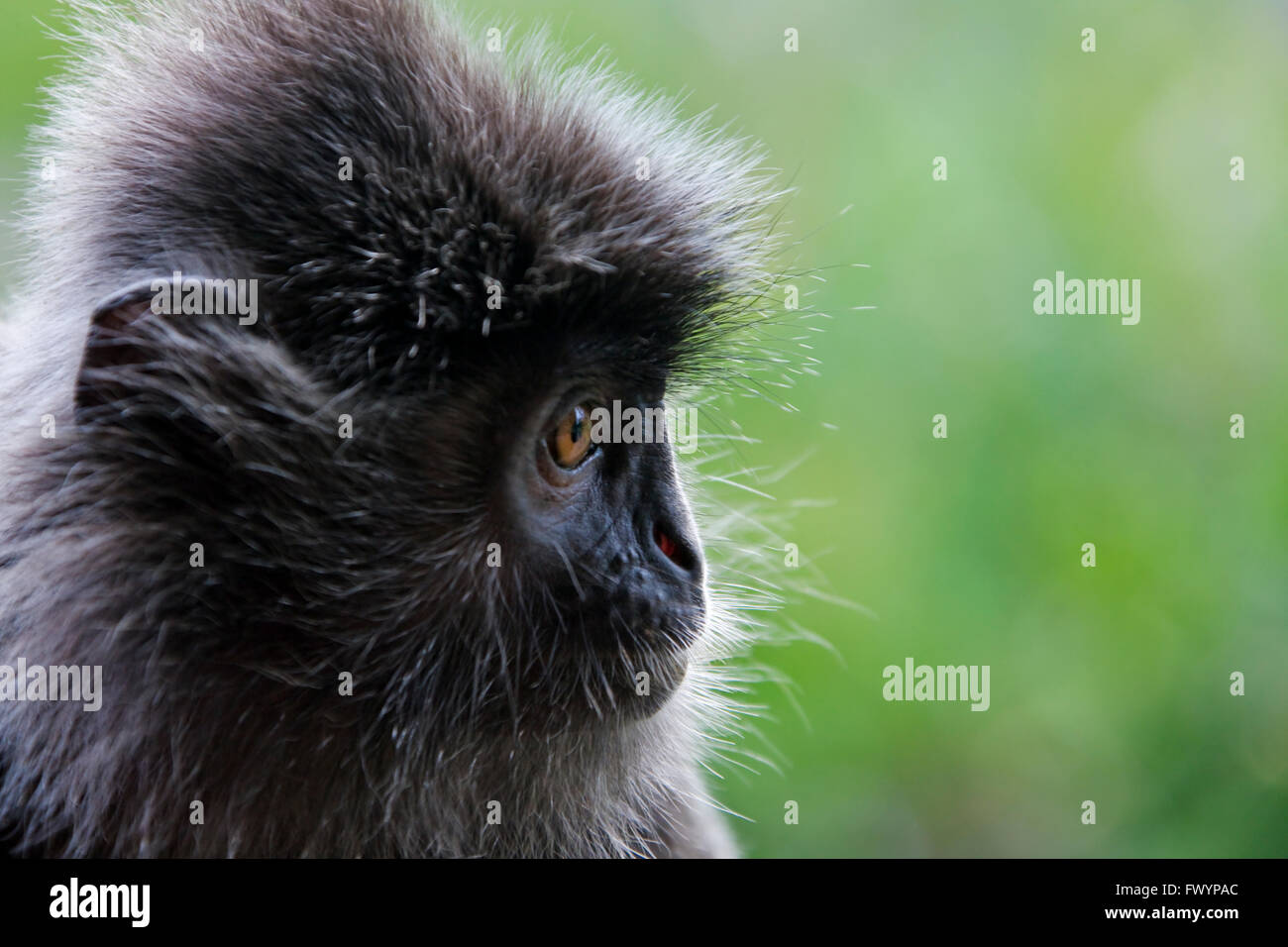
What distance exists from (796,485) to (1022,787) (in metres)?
1.64

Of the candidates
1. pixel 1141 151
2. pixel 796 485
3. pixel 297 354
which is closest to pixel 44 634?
pixel 297 354

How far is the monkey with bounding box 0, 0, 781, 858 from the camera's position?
2.55m

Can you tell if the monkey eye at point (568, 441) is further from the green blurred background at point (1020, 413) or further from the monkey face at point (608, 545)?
the green blurred background at point (1020, 413)

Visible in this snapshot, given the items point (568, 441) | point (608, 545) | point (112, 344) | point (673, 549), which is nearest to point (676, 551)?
point (673, 549)

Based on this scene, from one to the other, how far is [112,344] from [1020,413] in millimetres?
4305

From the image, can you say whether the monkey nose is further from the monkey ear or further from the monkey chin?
the monkey ear

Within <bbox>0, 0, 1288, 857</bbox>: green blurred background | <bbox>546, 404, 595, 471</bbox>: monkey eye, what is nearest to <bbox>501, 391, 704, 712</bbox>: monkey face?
<bbox>546, 404, 595, 471</bbox>: monkey eye

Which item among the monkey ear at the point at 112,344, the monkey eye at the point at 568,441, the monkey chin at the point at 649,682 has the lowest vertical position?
the monkey chin at the point at 649,682

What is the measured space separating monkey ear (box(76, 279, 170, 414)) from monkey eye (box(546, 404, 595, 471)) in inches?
33.6

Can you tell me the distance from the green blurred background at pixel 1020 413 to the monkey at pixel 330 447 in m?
2.46

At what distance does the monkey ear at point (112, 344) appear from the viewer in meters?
2.53

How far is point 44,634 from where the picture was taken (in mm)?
2570

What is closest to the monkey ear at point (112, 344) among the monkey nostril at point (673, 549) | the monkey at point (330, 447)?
the monkey at point (330, 447)

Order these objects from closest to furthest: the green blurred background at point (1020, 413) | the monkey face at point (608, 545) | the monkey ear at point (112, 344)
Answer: the monkey ear at point (112, 344)
the monkey face at point (608, 545)
the green blurred background at point (1020, 413)
